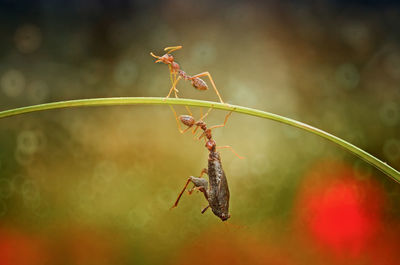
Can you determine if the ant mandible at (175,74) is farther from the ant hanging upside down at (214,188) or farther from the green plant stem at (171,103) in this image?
the green plant stem at (171,103)

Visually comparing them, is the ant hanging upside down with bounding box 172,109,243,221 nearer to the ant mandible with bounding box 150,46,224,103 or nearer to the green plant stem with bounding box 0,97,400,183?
the ant mandible with bounding box 150,46,224,103

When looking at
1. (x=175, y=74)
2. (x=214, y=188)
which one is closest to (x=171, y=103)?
(x=214, y=188)

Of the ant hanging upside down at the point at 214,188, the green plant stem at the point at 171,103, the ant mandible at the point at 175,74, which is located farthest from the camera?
the ant mandible at the point at 175,74

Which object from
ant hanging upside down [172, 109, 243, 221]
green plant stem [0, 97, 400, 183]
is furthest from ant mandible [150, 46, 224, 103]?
green plant stem [0, 97, 400, 183]

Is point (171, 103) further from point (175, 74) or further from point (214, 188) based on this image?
point (175, 74)

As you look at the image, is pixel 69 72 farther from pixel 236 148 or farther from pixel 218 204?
pixel 218 204

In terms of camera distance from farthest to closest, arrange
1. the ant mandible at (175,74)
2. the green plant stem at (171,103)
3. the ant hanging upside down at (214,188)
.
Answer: the ant mandible at (175,74)
the ant hanging upside down at (214,188)
the green plant stem at (171,103)

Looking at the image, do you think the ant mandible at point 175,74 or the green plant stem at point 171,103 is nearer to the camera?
the green plant stem at point 171,103

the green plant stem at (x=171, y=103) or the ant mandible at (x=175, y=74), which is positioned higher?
the ant mandible at (x=175, y=74)

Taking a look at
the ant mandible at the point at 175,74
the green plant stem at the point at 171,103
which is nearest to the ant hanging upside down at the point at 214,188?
the ant mandible at the point at 175,74

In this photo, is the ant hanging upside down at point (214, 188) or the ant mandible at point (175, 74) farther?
the ant mandible at point (175, 74)

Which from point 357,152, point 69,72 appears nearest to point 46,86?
point 69,72
